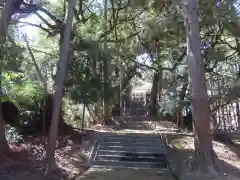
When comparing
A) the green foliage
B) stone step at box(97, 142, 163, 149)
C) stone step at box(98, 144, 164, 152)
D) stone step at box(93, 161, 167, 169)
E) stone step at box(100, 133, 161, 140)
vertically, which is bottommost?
stone step at box(93, 161, 167, 169)

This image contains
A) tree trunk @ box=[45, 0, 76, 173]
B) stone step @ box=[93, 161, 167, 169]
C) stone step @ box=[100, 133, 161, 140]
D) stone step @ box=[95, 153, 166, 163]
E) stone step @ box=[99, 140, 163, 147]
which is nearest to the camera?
tree trunk @ box=[45, 0, 76, 173]

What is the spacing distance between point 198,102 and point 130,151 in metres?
3.36

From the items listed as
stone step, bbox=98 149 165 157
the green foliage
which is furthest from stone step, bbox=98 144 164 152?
the green foliage

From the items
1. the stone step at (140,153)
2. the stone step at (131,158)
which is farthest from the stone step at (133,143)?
the stone step at (131,158)

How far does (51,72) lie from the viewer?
12258 millimetres

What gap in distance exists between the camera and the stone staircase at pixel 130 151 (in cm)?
1011

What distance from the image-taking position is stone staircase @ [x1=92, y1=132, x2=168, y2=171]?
10114 millimetres

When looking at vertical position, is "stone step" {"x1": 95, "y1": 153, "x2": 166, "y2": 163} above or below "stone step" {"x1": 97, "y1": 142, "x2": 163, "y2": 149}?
below

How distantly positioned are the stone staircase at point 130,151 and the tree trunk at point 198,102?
1619 millimetres

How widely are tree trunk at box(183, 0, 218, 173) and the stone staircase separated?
1619 millimetres

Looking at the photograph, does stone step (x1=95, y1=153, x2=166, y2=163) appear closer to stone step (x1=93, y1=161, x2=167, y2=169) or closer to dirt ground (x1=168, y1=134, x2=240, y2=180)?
stone step (x1=93, y1=161, x2=167, y2=169)

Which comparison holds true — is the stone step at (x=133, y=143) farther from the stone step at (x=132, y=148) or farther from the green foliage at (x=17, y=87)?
the green foliage at (x=17, y=87)

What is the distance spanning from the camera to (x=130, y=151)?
11.0m

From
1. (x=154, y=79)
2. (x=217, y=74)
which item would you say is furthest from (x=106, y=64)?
(x=154, y=79)
